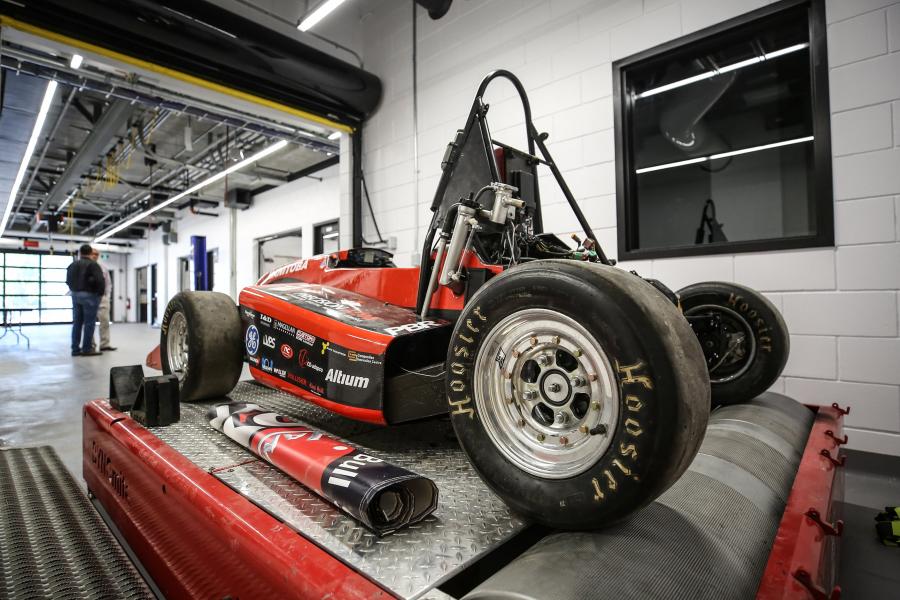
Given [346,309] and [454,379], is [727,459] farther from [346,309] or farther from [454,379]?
[346,309]

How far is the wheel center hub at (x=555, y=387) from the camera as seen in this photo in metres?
1.11

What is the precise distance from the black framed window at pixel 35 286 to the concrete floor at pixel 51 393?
17.0 metres

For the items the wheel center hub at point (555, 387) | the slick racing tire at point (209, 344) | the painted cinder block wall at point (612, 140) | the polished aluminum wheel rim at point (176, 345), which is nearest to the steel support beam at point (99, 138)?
the painted cinder block wall at point (612, 140)

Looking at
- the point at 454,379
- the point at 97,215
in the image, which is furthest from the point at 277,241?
the point at 454,379

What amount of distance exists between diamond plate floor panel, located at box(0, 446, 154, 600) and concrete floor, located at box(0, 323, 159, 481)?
0.30m

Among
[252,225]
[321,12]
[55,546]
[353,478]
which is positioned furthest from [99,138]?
[353,478]

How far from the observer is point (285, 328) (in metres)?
2.02

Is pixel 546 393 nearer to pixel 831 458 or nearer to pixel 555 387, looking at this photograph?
Answer: pixel 555 387

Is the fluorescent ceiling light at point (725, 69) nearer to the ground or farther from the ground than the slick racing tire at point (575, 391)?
→ farther from the ground

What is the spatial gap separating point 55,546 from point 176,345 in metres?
1.15

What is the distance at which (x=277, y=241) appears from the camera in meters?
12.1

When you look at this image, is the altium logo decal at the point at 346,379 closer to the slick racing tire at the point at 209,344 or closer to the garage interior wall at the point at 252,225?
the slick racing tire at the point at 209,344

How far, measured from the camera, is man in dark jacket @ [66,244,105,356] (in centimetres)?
743

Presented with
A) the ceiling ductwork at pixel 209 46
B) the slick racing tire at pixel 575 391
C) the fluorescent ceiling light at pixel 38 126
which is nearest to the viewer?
the slick racing tire at pixel 575 391
